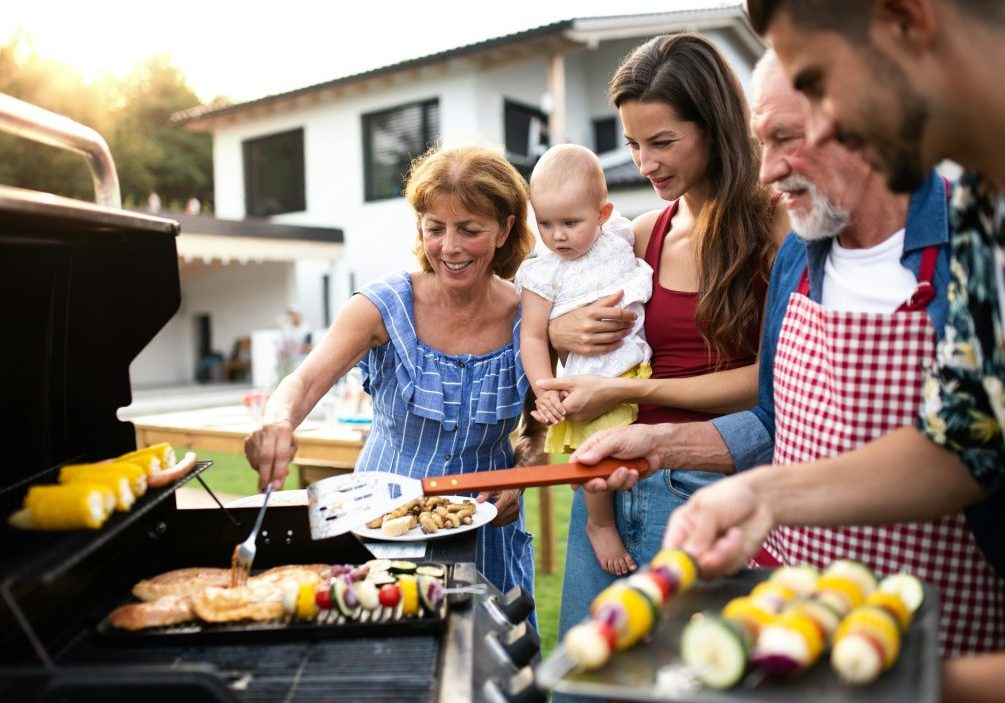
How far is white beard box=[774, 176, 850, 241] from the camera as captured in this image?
1.99m

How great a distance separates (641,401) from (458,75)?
14.2 m

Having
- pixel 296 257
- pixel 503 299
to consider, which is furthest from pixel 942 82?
pixel 296 257

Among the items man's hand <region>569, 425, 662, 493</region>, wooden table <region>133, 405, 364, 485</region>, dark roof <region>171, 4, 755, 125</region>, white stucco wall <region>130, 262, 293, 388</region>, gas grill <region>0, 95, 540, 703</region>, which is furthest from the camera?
white stucco wall <region>130, 262, 293, 388</region>

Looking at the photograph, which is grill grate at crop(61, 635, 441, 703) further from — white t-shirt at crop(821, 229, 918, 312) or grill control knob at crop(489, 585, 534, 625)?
white t-shirt at crop(821, 229, 918, 312)

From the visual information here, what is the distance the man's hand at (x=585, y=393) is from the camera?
264 cm

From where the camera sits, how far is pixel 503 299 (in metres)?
3.17

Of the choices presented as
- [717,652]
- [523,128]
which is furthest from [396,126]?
[717,652]

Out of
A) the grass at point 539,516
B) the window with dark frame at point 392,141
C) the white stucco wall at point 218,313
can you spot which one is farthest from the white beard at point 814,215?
the white stucco wall at point 218,313

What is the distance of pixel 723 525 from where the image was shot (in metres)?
1.49

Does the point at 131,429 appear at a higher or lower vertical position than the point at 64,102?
lower

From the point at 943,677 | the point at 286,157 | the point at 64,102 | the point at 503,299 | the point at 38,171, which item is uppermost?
the point at 64,102

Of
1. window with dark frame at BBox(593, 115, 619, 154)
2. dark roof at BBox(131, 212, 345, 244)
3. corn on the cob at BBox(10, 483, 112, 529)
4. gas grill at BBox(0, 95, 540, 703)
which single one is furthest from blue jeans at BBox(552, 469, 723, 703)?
window with dark frame at BBox(593, 115, 619, 154)

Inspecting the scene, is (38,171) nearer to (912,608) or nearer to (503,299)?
(503,299)

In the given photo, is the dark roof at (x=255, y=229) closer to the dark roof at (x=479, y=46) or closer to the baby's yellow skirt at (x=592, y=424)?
the dark roof at (x=479, y=46)
